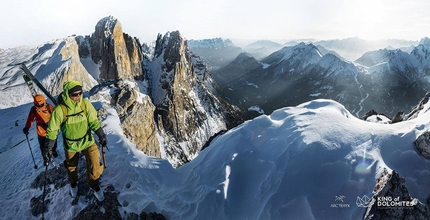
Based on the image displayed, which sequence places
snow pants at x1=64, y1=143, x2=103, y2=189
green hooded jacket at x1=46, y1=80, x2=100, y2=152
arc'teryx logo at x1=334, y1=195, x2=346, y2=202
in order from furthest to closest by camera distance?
snow pants at x1=64, y1=143, x2=103, y2=189 < arc'teryx logo at x1=334, y1=195, x2=346, y2=202 < green hooded jacket at x1=46, y1=80, x2=100, y2=152

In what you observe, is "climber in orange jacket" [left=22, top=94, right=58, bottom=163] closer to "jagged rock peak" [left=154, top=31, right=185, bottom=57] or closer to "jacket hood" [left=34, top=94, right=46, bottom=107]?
"jacket hood" [left=34, top=94, right=46, bottom=107]

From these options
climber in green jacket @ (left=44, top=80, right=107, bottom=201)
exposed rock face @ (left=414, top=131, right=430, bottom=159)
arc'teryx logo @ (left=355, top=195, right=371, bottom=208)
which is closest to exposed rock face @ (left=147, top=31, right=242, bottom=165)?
climber in green jacket @ (left=44, top=80, right=107, bottom=201)

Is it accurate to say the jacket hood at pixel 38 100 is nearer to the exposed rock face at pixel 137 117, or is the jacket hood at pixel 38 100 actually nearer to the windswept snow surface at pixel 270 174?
the windswept snow surface at pixel 270 174

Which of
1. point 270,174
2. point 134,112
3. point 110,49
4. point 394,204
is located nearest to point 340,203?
point 394,204

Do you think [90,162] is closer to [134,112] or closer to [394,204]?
[394,204]

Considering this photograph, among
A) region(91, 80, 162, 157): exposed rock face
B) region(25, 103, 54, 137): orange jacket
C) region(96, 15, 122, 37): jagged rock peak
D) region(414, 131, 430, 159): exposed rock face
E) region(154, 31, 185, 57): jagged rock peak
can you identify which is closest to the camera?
region(414, 131, 430, 159): exposed rock face

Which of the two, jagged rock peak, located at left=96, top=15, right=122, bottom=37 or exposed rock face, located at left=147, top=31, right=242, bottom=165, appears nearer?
jagged rock peak, located at left=96, top=15, right=122, bottom=37

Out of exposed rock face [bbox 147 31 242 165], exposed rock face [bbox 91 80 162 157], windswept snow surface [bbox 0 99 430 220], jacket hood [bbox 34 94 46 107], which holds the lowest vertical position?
exposed rock face [bbox 147 31 242 165]

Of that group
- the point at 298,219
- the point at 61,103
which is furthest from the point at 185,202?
the point at 61,103

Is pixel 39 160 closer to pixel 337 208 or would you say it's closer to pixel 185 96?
pixel 337 208
